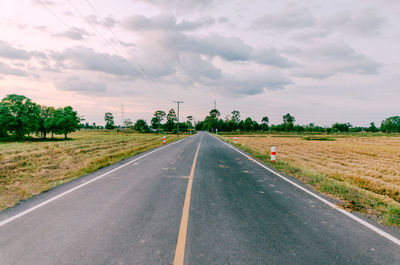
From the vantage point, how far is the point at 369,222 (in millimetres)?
3951

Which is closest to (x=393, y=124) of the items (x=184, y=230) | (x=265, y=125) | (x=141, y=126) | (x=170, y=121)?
(x=265, y=125)

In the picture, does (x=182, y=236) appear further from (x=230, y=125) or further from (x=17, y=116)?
(x=230, y=125)

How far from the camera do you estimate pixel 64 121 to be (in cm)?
4994

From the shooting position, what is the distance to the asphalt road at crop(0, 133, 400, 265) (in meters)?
2.79

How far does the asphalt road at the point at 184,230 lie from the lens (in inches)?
110

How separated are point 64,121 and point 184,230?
2304 inches

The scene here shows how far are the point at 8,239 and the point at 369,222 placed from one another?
22.3 feet

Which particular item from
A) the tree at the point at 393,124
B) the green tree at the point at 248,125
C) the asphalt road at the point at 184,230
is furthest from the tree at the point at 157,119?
the tree at the point at 393,124

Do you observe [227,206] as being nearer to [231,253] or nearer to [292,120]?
[231,253]

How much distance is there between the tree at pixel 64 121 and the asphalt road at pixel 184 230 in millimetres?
54095

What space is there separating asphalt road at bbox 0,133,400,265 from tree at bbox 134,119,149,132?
103742 mm

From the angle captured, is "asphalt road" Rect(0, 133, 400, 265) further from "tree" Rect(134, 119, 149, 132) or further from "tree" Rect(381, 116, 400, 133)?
"tree" Rect(381, 116, 400, 133)

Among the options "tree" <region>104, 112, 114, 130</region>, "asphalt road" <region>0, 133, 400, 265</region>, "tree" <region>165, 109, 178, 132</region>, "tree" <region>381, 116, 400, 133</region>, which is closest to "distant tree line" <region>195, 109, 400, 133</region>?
"tree" <region>381, 116, 400, 133</region>

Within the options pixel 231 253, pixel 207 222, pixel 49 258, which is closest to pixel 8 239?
pixel 49 258
